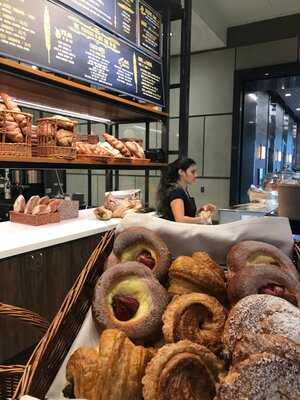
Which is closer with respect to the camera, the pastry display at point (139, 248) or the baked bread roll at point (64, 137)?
the pastry display at point (139, 248)

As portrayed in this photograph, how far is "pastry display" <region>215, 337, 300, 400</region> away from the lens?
51cm

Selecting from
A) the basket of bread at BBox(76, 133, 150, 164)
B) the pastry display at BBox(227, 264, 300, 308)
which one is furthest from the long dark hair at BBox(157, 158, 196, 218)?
the pastry display at BBox(227, 264, 300, 308)

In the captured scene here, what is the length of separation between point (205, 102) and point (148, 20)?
2.39 metres

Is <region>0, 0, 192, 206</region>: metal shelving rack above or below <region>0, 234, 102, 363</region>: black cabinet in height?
above

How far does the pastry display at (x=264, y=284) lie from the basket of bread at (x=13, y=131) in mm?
1656

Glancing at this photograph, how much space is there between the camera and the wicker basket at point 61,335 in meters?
0.70

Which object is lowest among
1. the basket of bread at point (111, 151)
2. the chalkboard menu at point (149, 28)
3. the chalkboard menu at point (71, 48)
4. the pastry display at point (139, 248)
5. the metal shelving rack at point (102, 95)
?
the pastry display at point (139, 248)

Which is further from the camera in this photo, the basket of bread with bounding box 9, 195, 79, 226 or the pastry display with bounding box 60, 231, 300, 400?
the basket of bread with bounding box 9, 195, 79, 226

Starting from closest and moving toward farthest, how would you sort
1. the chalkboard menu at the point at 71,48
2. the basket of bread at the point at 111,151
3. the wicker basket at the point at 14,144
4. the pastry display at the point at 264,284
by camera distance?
the pastry display at the point at 264,284
the wicker basket at the point at 14,144
the chalkboard menu at the point at 71,48
the basket of bread at the point at 111,151

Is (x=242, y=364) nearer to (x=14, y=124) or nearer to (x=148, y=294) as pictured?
(x=148, y=294)

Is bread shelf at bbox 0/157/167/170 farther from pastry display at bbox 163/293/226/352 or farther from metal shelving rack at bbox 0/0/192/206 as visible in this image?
pastry display at bbox 163/293/226/352

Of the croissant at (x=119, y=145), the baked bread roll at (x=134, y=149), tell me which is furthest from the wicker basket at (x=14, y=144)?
the baked bread roll at (x=134, y=149)

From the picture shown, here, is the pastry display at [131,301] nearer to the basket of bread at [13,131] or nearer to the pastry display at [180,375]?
the pastry display at [180,375]

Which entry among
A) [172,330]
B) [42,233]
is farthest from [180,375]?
[42,233]
